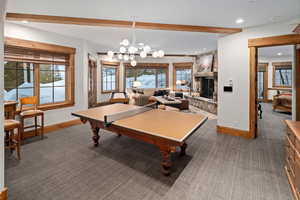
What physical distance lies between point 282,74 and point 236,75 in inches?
306

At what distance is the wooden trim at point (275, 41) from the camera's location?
10.8 feet

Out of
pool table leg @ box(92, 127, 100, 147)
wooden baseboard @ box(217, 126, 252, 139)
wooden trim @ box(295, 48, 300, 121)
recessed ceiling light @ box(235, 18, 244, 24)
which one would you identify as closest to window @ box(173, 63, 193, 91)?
wooden baseboard @ box(217, 126, 252, 139)

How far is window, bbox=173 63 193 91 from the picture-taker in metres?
9.65

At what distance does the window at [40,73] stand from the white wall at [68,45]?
0.15 metres

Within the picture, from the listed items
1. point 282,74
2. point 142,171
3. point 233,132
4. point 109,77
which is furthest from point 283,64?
point 142,171

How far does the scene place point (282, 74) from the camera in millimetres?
9297

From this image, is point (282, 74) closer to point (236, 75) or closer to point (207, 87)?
point (207, 87)

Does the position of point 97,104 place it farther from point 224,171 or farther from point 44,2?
point 224,171

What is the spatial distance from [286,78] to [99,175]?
37.2ft

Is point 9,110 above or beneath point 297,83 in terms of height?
beneath

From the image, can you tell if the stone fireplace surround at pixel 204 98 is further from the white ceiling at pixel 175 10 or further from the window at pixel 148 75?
the white ceiling at pixel 175 10

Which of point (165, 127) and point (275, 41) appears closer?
point (165, 127)

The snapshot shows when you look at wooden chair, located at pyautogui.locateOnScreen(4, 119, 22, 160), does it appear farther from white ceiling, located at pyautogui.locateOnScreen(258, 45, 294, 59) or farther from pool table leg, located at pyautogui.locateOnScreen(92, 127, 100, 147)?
white ceiling, located at pyautogui.locateOnScreen(258, 45, 294, 59)

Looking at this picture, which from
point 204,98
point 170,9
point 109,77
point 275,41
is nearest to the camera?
point 170,9
